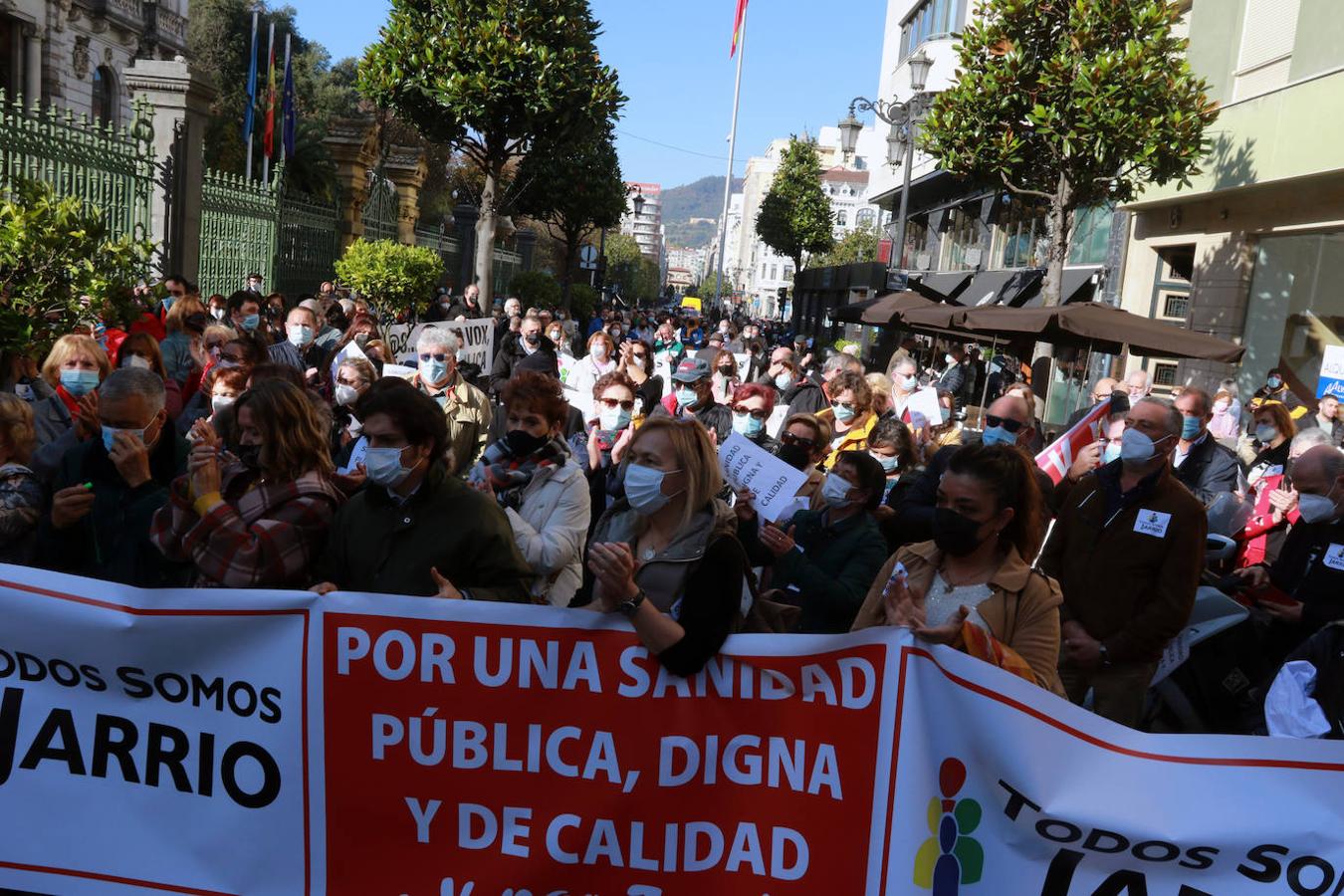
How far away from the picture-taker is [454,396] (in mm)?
7121

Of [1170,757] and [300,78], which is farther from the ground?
[300,78]

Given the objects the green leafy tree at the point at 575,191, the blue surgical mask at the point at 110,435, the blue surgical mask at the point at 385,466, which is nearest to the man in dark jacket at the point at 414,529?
the blue surgical mask at the point at 385,466

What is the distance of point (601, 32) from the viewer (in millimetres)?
20719

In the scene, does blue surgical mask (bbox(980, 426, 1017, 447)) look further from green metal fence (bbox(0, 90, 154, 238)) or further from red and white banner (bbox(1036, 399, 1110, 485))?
green metal fence (bbox(0, 90, 154, 238))

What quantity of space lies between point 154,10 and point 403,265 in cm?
2811

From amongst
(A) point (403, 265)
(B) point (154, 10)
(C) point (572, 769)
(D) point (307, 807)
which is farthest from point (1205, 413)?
(B) point (154, 10)

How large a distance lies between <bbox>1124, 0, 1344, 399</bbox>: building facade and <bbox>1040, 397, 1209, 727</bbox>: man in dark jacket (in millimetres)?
13622

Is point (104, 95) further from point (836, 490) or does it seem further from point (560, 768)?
point (560, 768)

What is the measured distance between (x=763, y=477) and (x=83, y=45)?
39.6 meters

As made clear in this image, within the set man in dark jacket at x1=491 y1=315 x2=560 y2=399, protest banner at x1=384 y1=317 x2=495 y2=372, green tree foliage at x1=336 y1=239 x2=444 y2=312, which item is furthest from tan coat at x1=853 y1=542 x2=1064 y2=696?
green tree foliage at x1=336 y1=239 x2=444 y2=312

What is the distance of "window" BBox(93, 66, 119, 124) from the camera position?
40.2m

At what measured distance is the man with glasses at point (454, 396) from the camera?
689 centimetres

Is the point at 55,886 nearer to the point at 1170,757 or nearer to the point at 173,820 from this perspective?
the point at 173,820

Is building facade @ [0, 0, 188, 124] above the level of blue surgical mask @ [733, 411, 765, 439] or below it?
above
